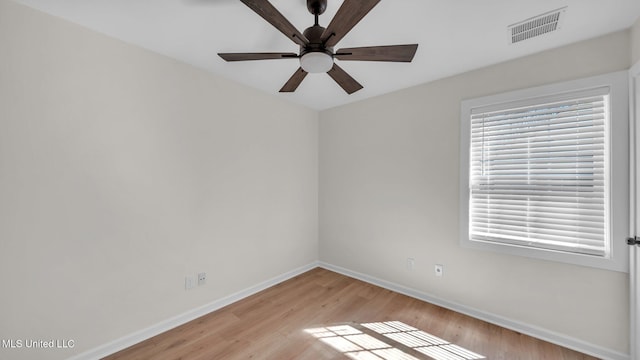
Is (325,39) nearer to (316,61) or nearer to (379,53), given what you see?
(316,61)

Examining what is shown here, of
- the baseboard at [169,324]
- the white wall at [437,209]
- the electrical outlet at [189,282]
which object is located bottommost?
the baseboard at [169,324]

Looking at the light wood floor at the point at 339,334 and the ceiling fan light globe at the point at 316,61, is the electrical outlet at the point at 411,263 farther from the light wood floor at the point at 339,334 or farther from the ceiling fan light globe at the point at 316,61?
the ceiling fan light globe at the point at 316,61

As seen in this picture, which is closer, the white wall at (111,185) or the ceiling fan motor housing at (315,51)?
the ceiling fan motor housing at (315,51)

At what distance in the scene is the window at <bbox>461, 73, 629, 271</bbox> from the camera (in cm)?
181

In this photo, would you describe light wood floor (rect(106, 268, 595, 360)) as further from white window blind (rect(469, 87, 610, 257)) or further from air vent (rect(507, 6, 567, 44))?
air vent (rect(507, 6, 567, 44))

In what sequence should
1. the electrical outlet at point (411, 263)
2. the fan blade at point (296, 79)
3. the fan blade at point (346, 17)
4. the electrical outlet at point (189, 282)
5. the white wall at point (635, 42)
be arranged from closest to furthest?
the fan blade at point (346, 17), the white wall at point (635, 42), the fan blade at point (296, 79), the electrical outlet at point (189, 282), the electrical outlet at point (411, 263)

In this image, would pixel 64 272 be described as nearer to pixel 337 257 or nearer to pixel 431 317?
pixel 337 257

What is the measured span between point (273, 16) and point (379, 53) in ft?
2.28

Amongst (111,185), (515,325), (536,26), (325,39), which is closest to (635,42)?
(536,26)

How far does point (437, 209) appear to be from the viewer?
104 inches

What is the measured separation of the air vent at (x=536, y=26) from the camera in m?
1.64

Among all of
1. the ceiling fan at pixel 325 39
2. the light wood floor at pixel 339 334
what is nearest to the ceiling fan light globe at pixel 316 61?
the ceiling fan at pixel 325 39

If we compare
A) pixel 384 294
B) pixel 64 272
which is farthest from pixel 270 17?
pixel 384 294

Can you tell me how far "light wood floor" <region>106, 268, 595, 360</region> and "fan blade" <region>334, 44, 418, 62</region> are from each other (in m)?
2.22
